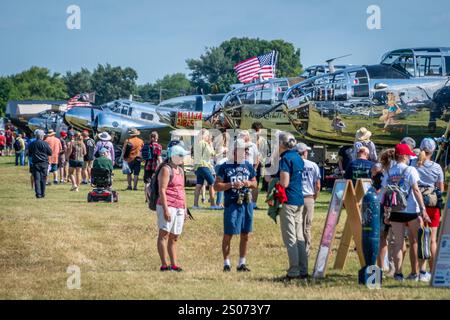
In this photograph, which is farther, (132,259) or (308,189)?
(132,259)

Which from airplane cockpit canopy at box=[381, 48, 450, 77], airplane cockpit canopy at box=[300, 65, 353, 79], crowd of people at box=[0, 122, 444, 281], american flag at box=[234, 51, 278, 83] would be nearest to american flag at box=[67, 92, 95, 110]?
american flag at box=[234, 51, 278, 83]

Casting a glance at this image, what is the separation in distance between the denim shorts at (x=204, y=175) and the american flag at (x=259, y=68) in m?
21.3

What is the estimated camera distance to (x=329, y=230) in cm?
1436

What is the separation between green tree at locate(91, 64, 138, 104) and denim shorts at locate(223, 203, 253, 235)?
507ft

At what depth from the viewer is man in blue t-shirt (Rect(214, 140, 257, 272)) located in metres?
14.6

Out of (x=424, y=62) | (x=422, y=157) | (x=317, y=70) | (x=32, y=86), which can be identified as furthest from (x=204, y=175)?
(x=32, y=86)

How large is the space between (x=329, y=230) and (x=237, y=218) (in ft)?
4.49

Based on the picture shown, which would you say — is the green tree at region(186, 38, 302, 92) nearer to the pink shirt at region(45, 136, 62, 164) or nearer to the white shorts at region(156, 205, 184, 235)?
the pink shirt at region(45, 136, 62, 164)

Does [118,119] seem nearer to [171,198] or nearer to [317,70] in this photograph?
[317,70]

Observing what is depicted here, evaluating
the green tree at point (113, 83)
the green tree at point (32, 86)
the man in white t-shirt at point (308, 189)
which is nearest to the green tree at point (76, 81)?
the green tree at point (32, 86)

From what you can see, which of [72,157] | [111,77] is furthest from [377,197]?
[111,77]

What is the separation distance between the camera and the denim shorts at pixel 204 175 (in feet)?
76.2

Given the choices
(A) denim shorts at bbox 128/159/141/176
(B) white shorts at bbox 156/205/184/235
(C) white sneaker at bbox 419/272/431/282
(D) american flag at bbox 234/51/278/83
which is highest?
(D) american flag at bbox 234/51/278/83
